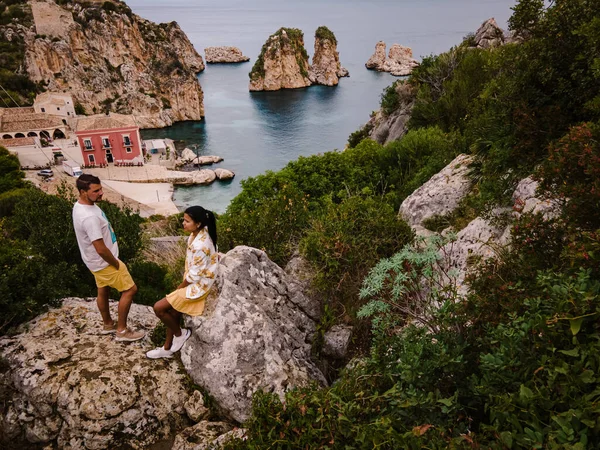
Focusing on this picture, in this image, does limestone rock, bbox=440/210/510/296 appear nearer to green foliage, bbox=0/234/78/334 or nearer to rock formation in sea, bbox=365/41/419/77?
green foliage, bbox=0/234/78/334

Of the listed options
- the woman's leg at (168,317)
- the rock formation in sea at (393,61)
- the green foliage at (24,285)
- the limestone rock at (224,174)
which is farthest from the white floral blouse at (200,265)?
the rock formation in sea at (393,61)

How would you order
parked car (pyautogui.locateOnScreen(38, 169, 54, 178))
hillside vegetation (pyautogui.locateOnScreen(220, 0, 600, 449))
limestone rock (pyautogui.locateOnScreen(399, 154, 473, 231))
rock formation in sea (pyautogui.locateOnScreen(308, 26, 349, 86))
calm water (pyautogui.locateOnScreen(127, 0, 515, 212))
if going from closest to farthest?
1. hillside vegetation (pyautogui.locateOnScreen(220, 0, 600, 449))
2. limestone rock (pyautogui.locateOnScreen(399, 154, 473, 231))
3. parked car (pyautogui.locateOnScreen(38, 169, 54, 178))
4. calm water (pyautogui.locateOnScreen(127, 0, 515, 212))
5. rock formation in sea (pyautogui.locateOnScreen(308, 26, 349, 86))

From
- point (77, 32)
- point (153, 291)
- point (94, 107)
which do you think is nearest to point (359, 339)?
point (153, 291)

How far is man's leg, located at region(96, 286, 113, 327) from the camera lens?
5580mm

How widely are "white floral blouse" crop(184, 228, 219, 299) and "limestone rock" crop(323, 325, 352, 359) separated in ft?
6.99

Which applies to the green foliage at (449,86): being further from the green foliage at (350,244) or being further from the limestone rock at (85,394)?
the limestone rock at (85,394)

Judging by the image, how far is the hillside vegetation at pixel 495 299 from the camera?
246 centimetres

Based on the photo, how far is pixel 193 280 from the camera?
5.11 metres

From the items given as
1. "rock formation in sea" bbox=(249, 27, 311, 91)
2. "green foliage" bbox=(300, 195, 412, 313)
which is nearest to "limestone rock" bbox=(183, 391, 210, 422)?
"green foliage" bbox=(300, 195, 412, 313)

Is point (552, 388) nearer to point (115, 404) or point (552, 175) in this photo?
point (552, 175)

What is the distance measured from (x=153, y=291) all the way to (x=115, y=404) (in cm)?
381

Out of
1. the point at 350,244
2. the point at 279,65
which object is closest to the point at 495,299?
the point at 350,244

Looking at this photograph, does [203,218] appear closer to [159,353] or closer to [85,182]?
[85,182]

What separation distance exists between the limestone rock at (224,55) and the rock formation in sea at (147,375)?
136 m
